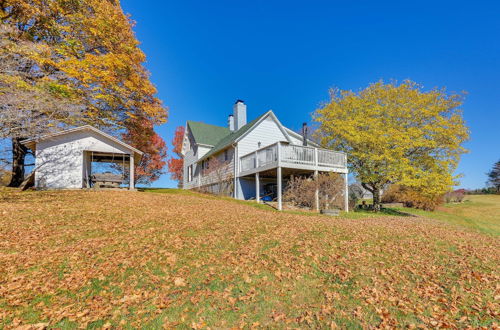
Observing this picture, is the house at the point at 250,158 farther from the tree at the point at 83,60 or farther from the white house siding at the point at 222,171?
the tree at the point at 83,60

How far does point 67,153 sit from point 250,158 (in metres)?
11.2

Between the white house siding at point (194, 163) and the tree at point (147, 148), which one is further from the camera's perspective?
the white house siding at point (194, 163)

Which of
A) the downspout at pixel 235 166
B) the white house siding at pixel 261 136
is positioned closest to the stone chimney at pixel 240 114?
the white house siding at pixel 261 136

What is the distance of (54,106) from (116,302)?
11.2 m

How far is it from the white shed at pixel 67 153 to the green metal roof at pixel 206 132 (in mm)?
8436

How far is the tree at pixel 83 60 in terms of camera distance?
1355 cm

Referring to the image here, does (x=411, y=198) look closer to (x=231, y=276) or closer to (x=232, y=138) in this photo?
(x=232, y=138)

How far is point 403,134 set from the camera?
52.9 ft

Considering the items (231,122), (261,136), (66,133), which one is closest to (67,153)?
(66,133)

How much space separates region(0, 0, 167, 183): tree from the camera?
13.5 meters

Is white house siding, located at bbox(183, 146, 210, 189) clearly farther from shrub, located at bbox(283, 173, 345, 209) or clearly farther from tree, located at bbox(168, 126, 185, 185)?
shrub, located at bbox(283, 173, 345, 209)

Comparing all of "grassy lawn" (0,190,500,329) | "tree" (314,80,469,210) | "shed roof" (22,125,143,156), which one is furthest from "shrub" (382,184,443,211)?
"shed roof" (22,125,143,156)

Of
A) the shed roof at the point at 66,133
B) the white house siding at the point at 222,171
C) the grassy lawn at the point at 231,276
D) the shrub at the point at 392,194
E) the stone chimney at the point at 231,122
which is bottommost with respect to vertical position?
the grassy lawn at the point at 231,276

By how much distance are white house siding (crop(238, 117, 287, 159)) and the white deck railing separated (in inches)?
72.0
